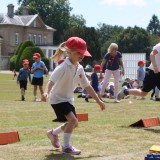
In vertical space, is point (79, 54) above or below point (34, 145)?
above

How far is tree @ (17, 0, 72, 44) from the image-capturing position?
4690 inches

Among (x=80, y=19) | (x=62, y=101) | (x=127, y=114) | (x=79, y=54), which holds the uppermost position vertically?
(x=80, y=19)

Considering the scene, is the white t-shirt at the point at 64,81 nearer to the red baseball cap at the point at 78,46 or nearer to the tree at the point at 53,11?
the red baseball cap at the point at 78,46

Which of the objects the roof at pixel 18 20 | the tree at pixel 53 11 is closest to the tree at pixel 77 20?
the tree at pixel 53 11

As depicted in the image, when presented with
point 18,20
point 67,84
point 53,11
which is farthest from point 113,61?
point 53,11

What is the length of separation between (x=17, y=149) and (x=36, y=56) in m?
12.3

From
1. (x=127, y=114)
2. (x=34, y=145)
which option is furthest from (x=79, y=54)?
(x=127, y=114)

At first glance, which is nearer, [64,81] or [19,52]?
[64,81]

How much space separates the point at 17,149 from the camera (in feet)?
23.8

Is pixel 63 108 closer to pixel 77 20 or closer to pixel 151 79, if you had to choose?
pixel 151 79

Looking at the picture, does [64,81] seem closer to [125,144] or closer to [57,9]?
[125,144]

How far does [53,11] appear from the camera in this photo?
120m

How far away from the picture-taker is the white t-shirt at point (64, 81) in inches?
279

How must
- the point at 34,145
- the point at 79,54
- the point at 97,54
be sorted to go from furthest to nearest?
the point at 97,54, the point at 34,145, the point at 79,54
